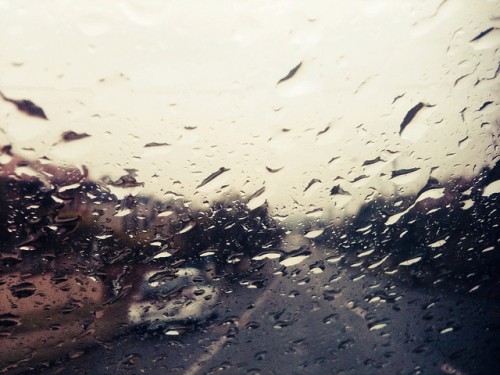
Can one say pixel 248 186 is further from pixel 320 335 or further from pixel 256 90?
pixel 320 335

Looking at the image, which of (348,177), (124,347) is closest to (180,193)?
(348,177)

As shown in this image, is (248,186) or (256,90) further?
(248,186)

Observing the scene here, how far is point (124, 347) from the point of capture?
2.84 m

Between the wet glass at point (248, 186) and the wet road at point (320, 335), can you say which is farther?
the wet road at point (320, 335)

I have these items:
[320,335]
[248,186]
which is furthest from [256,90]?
[320,335]

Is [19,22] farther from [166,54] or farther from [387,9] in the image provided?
[387,9]

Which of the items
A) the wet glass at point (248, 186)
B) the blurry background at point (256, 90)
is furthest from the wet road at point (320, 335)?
the blurry background at point (256, 90)

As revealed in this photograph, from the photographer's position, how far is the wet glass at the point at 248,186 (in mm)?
1481

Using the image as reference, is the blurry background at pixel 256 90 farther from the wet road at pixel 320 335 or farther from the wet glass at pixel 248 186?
the wet road at pixel 320 335

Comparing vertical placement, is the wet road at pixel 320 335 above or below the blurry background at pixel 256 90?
below

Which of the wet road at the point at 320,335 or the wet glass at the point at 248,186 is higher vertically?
the wet glass at the point at 248,186

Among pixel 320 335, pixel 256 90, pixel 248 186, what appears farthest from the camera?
pixel 320 335

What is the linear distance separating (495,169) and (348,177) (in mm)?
1147

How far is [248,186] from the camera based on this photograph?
2.09 m
